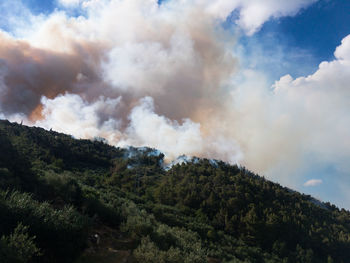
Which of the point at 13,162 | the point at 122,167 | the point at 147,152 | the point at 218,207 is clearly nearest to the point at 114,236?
the point at 13,162

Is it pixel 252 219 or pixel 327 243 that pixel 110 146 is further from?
pixel 327 243

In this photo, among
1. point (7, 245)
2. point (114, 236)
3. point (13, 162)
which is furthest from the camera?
point (13, 162)

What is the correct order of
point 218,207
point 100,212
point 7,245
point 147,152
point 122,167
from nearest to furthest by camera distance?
point 7,245 → point 100,212 → point 218,207 → point 122,167 → point 147,152

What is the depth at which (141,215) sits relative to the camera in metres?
29.6

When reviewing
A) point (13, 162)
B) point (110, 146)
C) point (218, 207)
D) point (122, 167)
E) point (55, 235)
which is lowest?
point (55, 235)

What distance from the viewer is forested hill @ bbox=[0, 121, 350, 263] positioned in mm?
13648

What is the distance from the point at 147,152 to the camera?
148 metres

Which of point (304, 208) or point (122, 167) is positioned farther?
point (122, 167)

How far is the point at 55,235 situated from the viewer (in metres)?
13.6

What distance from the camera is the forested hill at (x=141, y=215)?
1365 centimetres

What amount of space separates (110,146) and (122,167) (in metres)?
58.8

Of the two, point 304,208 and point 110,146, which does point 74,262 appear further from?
point 110,146

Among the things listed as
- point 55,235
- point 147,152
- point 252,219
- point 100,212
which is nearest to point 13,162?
point 100,212

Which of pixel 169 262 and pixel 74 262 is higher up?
pixel 169 262
